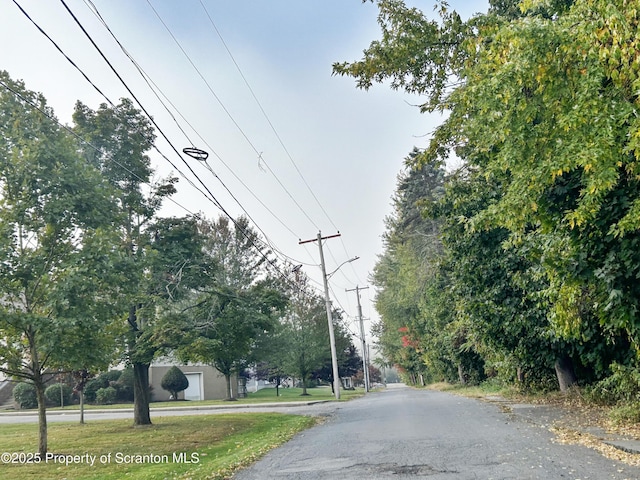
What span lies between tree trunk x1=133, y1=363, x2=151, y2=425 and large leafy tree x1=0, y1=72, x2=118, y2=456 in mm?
6666

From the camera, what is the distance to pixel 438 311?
1013 inches

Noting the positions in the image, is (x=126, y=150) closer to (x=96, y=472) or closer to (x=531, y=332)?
(x=96, y=472)

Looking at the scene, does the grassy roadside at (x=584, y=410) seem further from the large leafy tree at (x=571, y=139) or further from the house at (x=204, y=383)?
the house at (x=204, y=383)

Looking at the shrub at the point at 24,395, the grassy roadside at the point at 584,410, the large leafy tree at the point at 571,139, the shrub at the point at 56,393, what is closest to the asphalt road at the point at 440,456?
the grassy roadside at the point at 584,410

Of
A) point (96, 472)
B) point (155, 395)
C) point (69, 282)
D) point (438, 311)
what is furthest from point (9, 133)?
point (155, 395)

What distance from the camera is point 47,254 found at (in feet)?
36.3

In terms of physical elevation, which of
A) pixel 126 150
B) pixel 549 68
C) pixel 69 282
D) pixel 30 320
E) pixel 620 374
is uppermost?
pixel 126 150

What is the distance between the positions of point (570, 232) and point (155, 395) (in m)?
40.2

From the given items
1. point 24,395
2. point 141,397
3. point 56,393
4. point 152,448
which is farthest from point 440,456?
point 24,395

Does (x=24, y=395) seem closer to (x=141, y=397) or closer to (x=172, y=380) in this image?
(x=172, y=380)

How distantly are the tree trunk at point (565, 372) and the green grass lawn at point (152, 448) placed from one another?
26.6ft

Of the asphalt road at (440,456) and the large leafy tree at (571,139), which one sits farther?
the asphalt road at (440,456)

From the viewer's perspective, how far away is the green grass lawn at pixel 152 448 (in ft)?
29.2

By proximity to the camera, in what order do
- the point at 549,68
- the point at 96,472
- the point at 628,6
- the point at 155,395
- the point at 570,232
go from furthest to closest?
the point at 155,395 → the point at 96,472 → the point at 570,232 → the point at 549,68 → the point at 628,6
